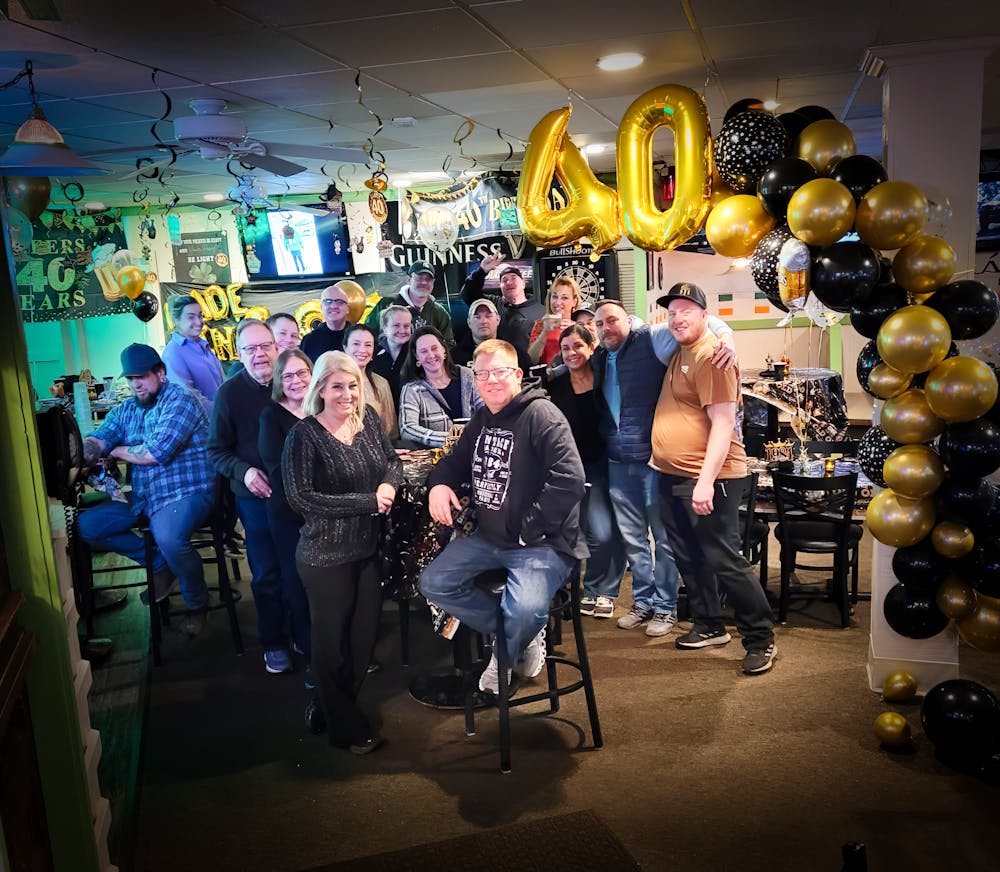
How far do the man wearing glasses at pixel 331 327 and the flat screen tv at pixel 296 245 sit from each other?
379 centimetres

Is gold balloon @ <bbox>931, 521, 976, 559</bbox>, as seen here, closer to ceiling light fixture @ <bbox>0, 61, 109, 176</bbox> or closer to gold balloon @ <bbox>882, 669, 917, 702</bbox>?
gold balloon @ <bbox>882, 669, 917, 702</bbox>

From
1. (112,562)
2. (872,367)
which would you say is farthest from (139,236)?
(872,367)

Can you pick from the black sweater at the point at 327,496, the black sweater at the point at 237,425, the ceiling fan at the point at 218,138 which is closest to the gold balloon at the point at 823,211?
the black sweater at the point at 327,496

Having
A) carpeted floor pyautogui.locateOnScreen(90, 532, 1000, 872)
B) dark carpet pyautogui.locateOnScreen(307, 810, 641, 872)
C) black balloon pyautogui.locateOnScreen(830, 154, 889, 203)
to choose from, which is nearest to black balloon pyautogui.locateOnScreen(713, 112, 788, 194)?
black balloon pyautogui.locateOnScreen(830, 154, 889, 203)

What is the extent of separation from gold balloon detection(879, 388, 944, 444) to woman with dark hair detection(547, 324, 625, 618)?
1.85 metres

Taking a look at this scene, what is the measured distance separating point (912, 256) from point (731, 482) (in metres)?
1.43

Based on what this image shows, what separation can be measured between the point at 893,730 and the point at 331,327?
4.18m

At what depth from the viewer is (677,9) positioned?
12.1 feet

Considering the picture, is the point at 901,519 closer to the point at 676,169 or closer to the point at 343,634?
the point at 676,169

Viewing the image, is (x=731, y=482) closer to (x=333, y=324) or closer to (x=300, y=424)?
(x=300, y=424)

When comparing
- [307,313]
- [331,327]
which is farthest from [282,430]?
[307,313]

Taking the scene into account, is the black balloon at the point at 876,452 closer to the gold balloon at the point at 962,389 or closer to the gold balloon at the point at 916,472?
the gold balloon at the point at 916,472

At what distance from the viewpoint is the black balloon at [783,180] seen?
3.66 meters

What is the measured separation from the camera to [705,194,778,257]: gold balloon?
153 inches
